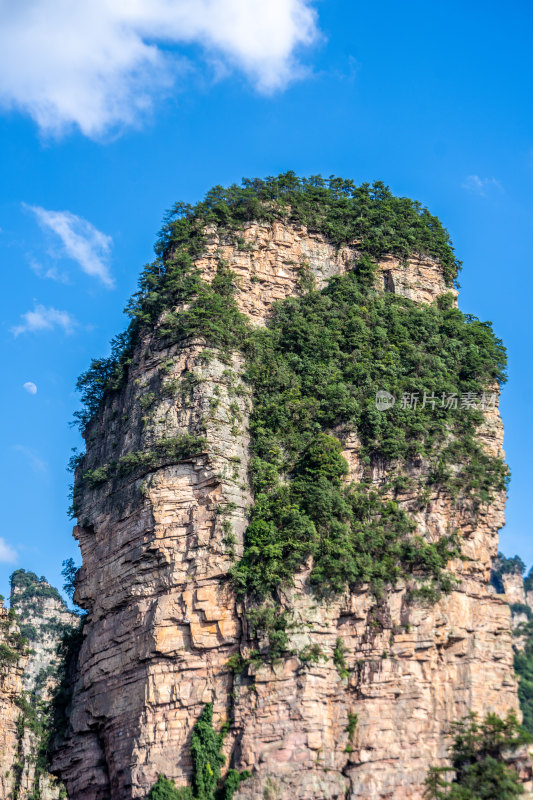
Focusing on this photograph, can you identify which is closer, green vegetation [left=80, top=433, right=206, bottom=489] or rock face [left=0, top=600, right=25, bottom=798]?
green vegetation [left=80, top=433, right=206, bottom=489]

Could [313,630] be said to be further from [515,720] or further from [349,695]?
[515,720]

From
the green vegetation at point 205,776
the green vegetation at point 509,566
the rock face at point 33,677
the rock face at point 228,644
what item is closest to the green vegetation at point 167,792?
the green vegetation at point 205,776

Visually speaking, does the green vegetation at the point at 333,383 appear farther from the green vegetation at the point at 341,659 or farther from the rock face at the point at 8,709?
the rock face at the point at 8,709

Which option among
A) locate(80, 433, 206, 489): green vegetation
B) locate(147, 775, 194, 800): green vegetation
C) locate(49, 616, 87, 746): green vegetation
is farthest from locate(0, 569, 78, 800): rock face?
locate(80, 433, 206, 489): green vegetation

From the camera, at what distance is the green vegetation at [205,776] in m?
33.0

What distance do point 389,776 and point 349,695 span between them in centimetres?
258

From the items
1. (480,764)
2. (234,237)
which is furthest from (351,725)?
(234,237)

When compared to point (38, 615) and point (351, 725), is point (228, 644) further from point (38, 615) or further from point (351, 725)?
point (38, 615)

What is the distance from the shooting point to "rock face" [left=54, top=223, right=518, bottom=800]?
33250 mm

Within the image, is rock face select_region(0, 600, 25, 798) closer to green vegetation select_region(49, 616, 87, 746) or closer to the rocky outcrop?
green vegetation select_region(49, 616, 87, 746)

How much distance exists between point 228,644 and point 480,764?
319 inches

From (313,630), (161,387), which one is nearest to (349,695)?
(313,630)

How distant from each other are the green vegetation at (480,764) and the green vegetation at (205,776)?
5.49m

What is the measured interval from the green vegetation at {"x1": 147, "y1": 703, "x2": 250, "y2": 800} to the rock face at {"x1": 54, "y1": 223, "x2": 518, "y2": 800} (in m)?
0.35
